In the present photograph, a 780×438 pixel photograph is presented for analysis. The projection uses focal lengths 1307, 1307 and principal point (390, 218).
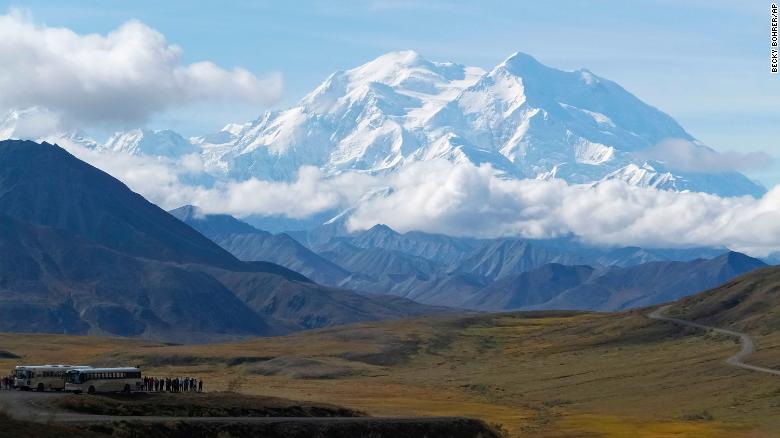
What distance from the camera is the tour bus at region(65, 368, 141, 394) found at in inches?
3979

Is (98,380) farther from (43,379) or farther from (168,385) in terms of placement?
A: (168,385)

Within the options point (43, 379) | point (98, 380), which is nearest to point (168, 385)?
point (98, 380)

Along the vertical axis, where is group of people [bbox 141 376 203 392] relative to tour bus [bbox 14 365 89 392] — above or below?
below

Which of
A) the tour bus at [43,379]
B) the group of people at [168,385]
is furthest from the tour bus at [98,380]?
the group of people at [168,385]

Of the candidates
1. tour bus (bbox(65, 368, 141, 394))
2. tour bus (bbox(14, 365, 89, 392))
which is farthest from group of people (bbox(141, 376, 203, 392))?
tour bus (bbox(14, 365, 89, 392))

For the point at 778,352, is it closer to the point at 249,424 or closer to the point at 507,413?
the point at 507,413

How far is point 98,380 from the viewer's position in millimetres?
101500

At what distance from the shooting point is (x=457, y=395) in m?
178

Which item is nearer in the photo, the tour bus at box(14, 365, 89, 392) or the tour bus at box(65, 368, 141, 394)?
the tour bus at box(65, 368, 141, 394)

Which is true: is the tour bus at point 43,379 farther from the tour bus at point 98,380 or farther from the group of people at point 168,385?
the group of people at point 168,385

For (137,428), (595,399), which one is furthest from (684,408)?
(137,428)

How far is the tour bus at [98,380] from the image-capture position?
10106 centimetres

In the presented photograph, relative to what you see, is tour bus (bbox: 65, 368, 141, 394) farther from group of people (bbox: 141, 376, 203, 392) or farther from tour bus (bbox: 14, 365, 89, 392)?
group of people (bbox: 141, 376, 203, 392)

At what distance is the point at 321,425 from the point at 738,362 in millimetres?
102141
